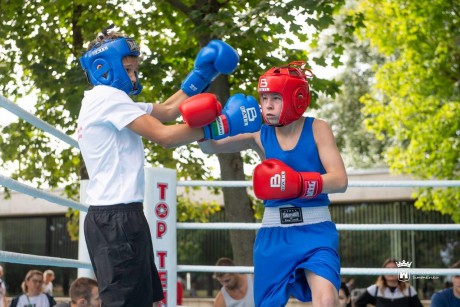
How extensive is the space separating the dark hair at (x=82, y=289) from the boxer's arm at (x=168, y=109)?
1524 millimetres

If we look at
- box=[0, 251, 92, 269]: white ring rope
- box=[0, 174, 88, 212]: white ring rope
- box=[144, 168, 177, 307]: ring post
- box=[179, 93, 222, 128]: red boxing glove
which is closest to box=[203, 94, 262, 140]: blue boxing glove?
box=[179, 93, 222, 128]: red boxing glove

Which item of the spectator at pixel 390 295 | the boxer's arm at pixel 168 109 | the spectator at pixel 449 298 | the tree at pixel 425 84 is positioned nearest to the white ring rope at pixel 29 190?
the boxer's arm at pixel 168 109

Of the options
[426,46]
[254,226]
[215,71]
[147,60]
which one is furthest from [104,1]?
[426,46]

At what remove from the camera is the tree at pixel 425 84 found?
16.1 meters

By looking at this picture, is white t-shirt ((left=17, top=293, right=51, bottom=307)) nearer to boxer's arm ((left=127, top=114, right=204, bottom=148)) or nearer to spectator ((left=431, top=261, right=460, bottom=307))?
spectator ((left=431, top=261, right=460, bottom=307))

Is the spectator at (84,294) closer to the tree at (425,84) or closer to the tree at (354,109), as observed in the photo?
the tree at (425,84)

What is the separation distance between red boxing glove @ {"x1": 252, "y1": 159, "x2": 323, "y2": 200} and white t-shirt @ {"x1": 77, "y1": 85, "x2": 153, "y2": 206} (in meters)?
0.56

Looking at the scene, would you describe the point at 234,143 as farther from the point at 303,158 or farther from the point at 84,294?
the point at 84,294

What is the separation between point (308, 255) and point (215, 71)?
3.23 ft

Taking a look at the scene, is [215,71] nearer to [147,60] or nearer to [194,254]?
[147,60]

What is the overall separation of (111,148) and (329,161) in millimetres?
1058

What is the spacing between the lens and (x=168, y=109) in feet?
13.6

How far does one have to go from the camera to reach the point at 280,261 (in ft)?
13.4

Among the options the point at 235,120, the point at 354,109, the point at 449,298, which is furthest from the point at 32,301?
the point at 354,109
